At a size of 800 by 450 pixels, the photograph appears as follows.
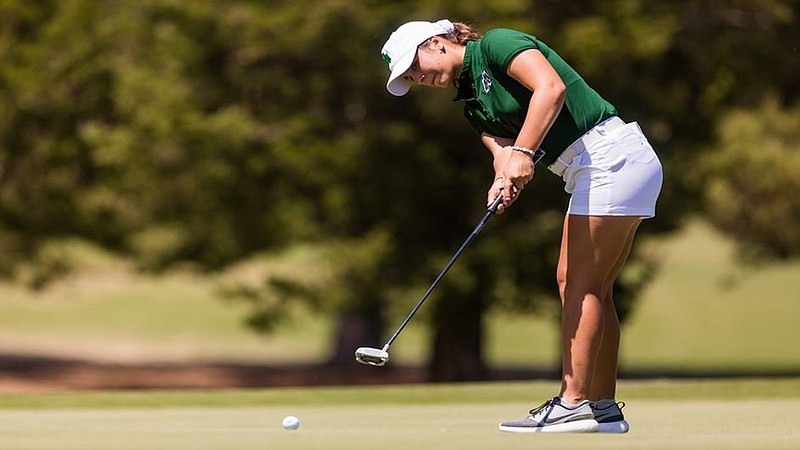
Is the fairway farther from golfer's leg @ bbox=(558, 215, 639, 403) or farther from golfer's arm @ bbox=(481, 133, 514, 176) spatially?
golfer's arm @ bbox=(481, 133, 514, 176)

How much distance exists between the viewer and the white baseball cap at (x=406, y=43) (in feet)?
17.2

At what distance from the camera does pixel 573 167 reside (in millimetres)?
5348

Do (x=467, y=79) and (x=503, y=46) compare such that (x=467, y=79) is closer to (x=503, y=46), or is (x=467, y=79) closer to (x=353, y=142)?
(x=503, y=46)

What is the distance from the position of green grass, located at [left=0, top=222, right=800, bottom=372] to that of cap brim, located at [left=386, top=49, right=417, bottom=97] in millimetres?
20892

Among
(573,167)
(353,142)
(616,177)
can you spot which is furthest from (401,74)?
(353,142)

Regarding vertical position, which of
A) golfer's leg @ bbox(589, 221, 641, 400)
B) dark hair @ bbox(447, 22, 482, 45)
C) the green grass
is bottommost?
golfer's leg @ bbox(589, 221, 641, 400)

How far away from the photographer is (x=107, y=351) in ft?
91.7

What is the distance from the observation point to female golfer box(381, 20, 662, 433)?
5203 millimetres

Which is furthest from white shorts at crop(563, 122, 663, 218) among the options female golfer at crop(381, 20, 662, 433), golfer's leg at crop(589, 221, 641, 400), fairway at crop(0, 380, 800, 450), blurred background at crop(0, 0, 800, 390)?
blurred background at crop(0, 0, 800, 390)

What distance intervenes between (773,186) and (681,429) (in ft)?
34.1

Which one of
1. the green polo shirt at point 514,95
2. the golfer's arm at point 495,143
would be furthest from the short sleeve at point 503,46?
the golfer's arm at point 495,143

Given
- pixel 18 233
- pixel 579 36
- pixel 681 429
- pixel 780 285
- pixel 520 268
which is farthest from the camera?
pixel 780 285

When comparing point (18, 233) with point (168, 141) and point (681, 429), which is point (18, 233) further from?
point (681, 429)

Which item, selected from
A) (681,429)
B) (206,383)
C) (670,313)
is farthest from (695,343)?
(681,429)
